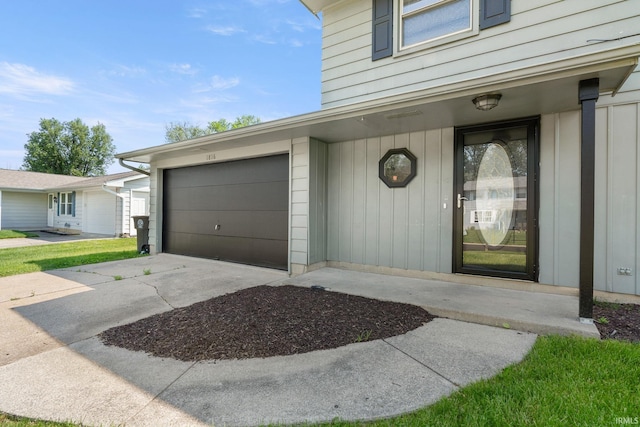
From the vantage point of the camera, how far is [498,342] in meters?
2.56

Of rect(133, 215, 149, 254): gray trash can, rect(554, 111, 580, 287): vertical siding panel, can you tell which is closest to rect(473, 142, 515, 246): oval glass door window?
rect(554, 111, 580, 287): vertical siding panel

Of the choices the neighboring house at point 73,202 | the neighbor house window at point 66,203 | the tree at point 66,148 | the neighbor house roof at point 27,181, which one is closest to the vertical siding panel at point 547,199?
the neighboring house at point 73,202

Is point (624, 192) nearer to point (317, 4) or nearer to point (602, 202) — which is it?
point (602, 202)

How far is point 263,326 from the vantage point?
9.67 feet

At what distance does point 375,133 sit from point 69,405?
4.59 meters

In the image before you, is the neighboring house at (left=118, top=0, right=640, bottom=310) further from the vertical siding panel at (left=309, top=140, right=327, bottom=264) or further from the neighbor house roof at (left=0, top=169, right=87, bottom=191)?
the neighbor house roof at (left=0, top=169, right=87, bottom=191)

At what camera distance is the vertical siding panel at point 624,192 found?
3.37m

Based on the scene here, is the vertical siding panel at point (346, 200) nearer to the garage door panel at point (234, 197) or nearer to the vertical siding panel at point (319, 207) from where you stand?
the vertical siding panel at point (319, 207)

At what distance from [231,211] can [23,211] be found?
17.9m

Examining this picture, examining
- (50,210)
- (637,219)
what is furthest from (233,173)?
(50,210)

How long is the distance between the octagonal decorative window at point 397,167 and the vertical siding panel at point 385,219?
0.11 metres

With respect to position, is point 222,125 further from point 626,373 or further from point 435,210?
point 626,373

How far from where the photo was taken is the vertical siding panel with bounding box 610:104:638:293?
3367 mm

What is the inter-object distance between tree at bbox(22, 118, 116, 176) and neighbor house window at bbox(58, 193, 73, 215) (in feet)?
69.4
